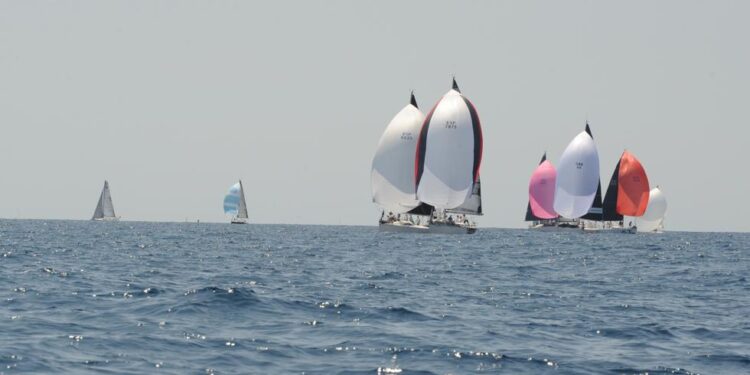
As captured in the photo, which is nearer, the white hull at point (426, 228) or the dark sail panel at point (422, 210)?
the white hull at point (426, 228)

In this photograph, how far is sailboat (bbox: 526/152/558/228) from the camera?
125062mm

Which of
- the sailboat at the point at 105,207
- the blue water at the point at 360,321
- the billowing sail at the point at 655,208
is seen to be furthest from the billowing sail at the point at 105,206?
the blue water at the point at 360,321

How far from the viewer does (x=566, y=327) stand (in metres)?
19.8

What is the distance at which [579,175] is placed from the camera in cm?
11012

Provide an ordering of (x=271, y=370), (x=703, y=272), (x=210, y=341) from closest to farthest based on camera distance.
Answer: (x=271, y=370)
(x=210, y=341)
(x=703, y=272)

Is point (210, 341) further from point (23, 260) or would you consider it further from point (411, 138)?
point (411, 138)

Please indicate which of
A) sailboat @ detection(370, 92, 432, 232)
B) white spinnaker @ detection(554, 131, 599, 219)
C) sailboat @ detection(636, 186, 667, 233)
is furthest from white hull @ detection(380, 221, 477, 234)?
sailboat @ detection(636, 186, 667, 233)

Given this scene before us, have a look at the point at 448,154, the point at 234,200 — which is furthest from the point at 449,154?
the point at 234,200

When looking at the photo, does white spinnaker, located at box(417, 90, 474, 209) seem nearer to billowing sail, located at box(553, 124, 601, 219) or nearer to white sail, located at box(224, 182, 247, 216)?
billowing sail, located at box(553, 124, 601, 219)

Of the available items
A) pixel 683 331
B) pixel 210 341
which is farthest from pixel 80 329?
pixel 683 331

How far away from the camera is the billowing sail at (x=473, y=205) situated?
87562 mm

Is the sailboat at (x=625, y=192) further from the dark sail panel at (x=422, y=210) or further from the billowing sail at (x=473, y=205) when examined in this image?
the dark sail panel at (x=422, y=210)

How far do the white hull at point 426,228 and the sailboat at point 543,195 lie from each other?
1678 inches

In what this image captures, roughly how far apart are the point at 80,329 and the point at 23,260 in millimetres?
20478
